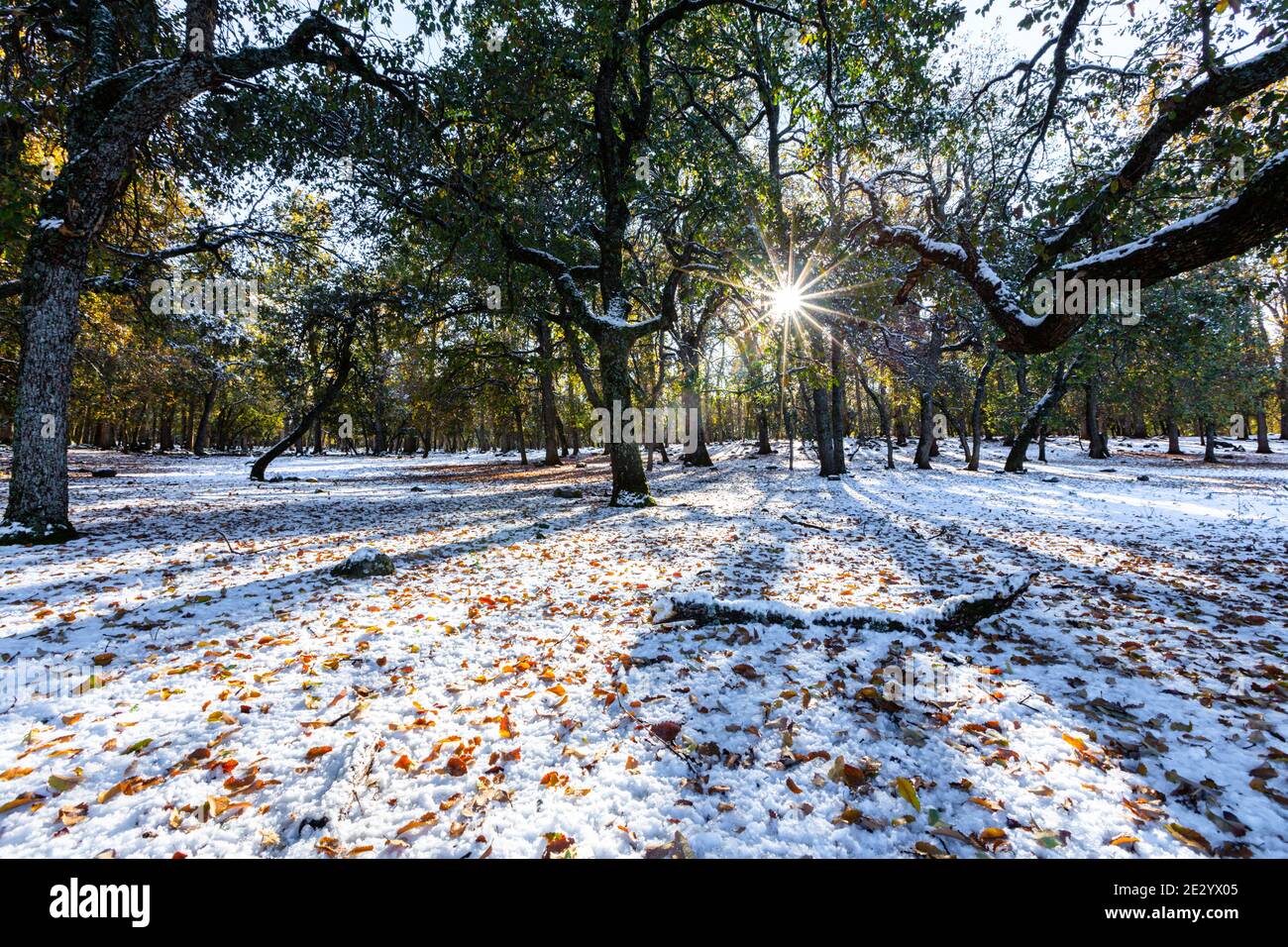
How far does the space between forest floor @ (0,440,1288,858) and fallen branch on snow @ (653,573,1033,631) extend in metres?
0.17

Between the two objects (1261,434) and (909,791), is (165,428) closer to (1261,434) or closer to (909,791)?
(909,791)

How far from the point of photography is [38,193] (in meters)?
6.74

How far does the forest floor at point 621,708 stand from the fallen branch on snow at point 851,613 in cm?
17

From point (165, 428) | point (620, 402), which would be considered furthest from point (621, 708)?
point (165, 428)

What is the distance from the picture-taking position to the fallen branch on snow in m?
4.52

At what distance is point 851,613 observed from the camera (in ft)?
15.2

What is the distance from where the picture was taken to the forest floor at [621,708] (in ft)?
7.50

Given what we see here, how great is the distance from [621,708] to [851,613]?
8.19ft

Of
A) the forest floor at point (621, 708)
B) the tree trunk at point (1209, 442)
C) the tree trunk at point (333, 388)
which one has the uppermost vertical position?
the tree trunk at point (333, 388)

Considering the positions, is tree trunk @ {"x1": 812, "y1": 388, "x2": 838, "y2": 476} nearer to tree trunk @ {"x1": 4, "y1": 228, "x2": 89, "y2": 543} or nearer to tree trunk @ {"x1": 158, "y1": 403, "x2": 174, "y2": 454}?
tree trunk @ {"x1": 4, "y1": 228, "x2": 89, "y2": 543}

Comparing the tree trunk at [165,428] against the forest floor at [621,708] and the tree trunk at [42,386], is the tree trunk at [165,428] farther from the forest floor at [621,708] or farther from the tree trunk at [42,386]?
the forest floor at [621,708]

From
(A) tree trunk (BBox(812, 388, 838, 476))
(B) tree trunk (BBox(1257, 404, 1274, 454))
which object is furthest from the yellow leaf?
(B) tree trunk (BBox(1257, 404, 1274, 454))

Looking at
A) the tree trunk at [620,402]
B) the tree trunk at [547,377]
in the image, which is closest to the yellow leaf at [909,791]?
the tree trunk at [620,402]

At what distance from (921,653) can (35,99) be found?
1533cm
